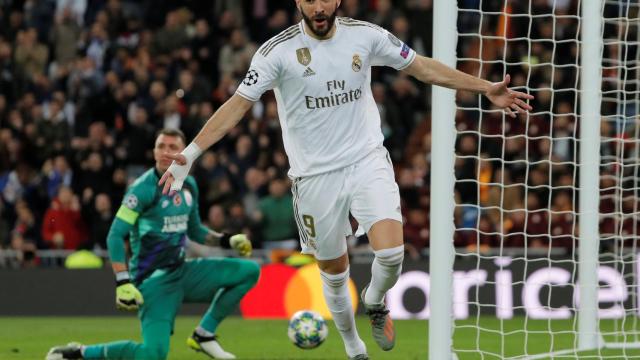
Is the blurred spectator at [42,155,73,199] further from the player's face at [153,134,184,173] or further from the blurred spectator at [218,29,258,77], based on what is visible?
the player's face at [153,134,184,173]

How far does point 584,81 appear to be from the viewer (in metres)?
11.1

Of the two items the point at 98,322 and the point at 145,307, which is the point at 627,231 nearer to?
the point at 98,322

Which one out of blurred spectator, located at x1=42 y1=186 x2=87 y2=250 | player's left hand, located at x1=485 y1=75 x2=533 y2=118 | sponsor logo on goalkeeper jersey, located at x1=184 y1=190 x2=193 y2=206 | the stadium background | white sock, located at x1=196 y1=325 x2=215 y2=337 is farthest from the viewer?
blurred spectator, located at x1=42 y1=186 x2=87 y2=250

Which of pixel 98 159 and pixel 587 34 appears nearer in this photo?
pixel 587 34

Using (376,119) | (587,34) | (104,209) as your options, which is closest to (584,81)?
(587,34)

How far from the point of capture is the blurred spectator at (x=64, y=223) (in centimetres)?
1750

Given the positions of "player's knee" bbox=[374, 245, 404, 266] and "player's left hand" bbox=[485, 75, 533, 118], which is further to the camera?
"player's knee" bbox=[374, 245, 404, 266]

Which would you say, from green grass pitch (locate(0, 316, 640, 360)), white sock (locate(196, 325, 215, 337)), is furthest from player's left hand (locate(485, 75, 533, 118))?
white sock (locate(196, 325, 215, 337))

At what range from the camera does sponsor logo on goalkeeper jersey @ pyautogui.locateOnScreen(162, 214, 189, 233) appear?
10.0 m

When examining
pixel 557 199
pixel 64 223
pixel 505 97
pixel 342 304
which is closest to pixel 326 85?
pixel 505 97

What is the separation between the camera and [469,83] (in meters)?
7.88

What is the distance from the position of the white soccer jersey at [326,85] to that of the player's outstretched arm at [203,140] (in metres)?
0.27

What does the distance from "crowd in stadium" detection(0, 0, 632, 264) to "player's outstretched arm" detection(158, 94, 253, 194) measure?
8331mm

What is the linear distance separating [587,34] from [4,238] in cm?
1055
